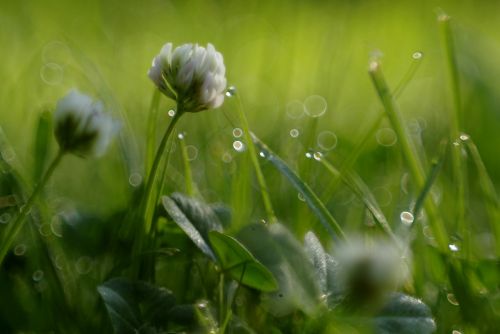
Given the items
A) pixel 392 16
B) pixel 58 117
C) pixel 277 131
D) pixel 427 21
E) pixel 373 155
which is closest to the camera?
pixel 58 117

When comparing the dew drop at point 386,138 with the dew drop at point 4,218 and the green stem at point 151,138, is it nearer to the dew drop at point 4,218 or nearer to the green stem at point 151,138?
the green stem at point 151,138

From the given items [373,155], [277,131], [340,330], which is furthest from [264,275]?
[277,131]

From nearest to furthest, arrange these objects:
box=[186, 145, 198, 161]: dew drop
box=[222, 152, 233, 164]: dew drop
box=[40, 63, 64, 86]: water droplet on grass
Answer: box=[222, 152, 233, 164]: dew drop < box=[186, 145, 198, 161]: dew drop < box=[40, 63, 64, 86]: water droplet on grass

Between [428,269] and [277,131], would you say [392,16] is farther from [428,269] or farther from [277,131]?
[428,269]

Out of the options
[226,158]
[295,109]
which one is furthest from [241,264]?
[295,109]

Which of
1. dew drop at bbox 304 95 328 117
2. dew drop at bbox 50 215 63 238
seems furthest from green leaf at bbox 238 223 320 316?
dew drop at bbox 304 95 328 117

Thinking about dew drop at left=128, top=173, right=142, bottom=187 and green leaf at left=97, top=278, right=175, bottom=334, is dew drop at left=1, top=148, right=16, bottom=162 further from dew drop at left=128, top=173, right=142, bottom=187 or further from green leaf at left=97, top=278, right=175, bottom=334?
green leaf at left=97, top=278, right=175, bottom=334
